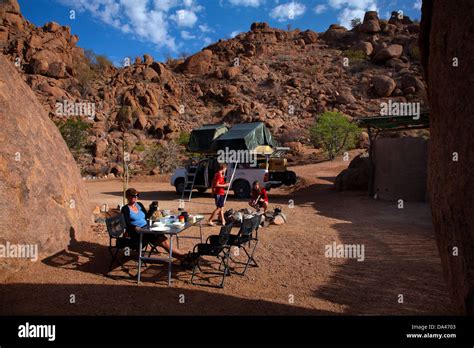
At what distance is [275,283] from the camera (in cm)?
523

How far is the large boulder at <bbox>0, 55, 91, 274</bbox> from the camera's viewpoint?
17.6 feet

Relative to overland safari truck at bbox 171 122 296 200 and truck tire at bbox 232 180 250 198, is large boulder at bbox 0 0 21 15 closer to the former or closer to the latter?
overland safari truck at bbox 171 122 296 200

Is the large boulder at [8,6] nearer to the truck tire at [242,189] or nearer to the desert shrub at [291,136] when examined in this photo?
the desert shrub at [291,136]

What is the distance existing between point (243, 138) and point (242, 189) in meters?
2.17

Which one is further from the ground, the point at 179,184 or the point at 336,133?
the point at 336,133

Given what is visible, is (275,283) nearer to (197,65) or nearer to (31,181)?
(31,181)

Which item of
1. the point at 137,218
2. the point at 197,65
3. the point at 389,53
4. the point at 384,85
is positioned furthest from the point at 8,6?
the point at 137,218

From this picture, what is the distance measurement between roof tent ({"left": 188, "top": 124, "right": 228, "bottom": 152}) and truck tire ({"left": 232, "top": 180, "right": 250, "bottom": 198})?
99.8 inches

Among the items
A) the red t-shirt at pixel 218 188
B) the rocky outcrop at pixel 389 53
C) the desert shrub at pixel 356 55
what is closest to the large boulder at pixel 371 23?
the desert shrub at pixel 356 55

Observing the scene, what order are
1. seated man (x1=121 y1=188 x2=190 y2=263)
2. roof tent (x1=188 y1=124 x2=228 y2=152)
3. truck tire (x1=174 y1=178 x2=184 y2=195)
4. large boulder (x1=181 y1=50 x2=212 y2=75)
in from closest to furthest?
1. seated man (x1=121 y1=188 x2=190 y2=263)
2. truck tire (x1=174 y1=178 x2=184 y2=195)
3. roof tent (x1=188 y1=124 x2=228 y2=152)
4. large boulder (x1=181 y1=50 x2=212 y2=75)

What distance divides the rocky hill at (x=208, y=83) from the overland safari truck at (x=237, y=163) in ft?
52.8

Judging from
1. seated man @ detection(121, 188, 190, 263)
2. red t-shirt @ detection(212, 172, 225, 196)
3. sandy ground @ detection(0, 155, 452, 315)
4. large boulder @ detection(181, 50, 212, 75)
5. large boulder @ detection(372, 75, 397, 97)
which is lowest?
sandy ground @ detection(0, 155, 452, 315)

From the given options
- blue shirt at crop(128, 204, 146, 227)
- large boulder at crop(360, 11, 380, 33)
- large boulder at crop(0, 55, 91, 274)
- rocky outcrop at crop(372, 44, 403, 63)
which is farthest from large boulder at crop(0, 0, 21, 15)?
blue shirt at crop(128, 204, 146, 227)

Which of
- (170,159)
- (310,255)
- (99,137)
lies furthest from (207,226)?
(99,137)
